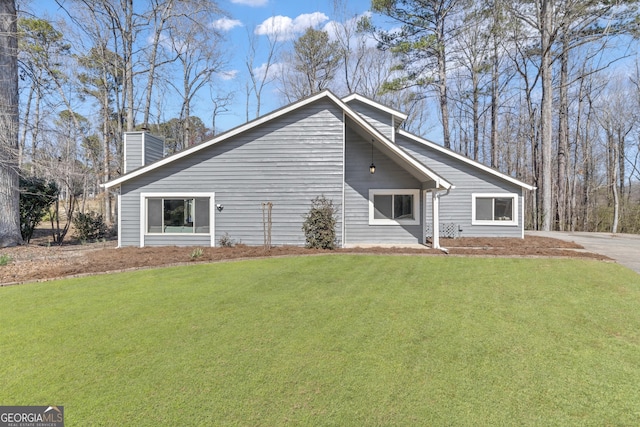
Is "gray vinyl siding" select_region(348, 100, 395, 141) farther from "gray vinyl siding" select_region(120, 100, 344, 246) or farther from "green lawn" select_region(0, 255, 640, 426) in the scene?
"green lawn" select_region(0, 255, 640, 426)

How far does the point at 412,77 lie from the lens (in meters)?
22.0

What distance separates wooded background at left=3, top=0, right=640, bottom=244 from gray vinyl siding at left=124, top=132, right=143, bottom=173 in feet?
7.41

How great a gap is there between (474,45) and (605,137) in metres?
14.3

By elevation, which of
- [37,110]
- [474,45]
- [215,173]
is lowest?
[215,173]

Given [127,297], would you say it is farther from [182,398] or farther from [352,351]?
[352,351]

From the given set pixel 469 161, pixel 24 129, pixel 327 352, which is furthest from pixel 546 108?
Answer: pixel 24 129

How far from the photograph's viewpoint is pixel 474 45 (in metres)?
23.1

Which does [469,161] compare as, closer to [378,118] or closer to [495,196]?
[495,196]

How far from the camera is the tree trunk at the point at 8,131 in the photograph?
38.7 ft

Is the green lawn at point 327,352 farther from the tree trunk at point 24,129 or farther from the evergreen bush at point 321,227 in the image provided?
the tree trunk at point 24,129

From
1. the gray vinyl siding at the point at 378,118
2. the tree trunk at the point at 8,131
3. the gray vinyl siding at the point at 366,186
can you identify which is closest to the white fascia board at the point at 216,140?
the gray vinyl siding at the point at 366,186

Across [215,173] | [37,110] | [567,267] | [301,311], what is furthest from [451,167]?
[37,110]

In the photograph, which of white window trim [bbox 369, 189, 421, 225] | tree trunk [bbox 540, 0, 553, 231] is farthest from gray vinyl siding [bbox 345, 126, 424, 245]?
tree trunk [bbox 540, 0, 553, 231]

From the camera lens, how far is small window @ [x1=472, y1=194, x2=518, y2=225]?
14.3 m
